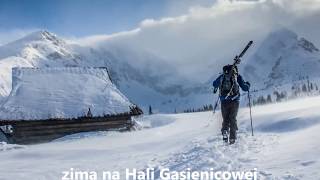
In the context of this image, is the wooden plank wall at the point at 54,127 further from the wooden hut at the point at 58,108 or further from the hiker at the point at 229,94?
the hiker at the point at 229,94

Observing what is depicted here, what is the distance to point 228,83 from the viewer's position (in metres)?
14.3

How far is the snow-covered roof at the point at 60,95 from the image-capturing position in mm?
27594

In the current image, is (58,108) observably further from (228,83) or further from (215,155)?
(215,155)

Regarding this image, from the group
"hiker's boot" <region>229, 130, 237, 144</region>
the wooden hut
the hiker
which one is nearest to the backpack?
the hiker

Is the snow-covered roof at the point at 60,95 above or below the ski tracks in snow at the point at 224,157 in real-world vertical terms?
above

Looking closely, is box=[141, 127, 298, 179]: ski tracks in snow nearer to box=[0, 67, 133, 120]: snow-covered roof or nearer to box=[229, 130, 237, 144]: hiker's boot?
box=[229, 130, 237, 144]: hiker's boot

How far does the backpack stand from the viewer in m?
14.3

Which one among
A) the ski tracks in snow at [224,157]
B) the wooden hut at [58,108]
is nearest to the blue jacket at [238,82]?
the ski tracks in snow at [224,157]

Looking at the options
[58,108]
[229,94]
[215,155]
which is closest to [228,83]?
[229,94]

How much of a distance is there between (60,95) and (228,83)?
16.3 m

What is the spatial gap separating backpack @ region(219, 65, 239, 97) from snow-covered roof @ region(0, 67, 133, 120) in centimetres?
1462

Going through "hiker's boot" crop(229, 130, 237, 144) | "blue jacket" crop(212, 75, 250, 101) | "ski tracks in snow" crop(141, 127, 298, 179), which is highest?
"blue jacket" crop(212, 75, 250, 101)

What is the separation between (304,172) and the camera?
853 centimetres

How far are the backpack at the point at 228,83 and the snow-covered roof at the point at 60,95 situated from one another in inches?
576
